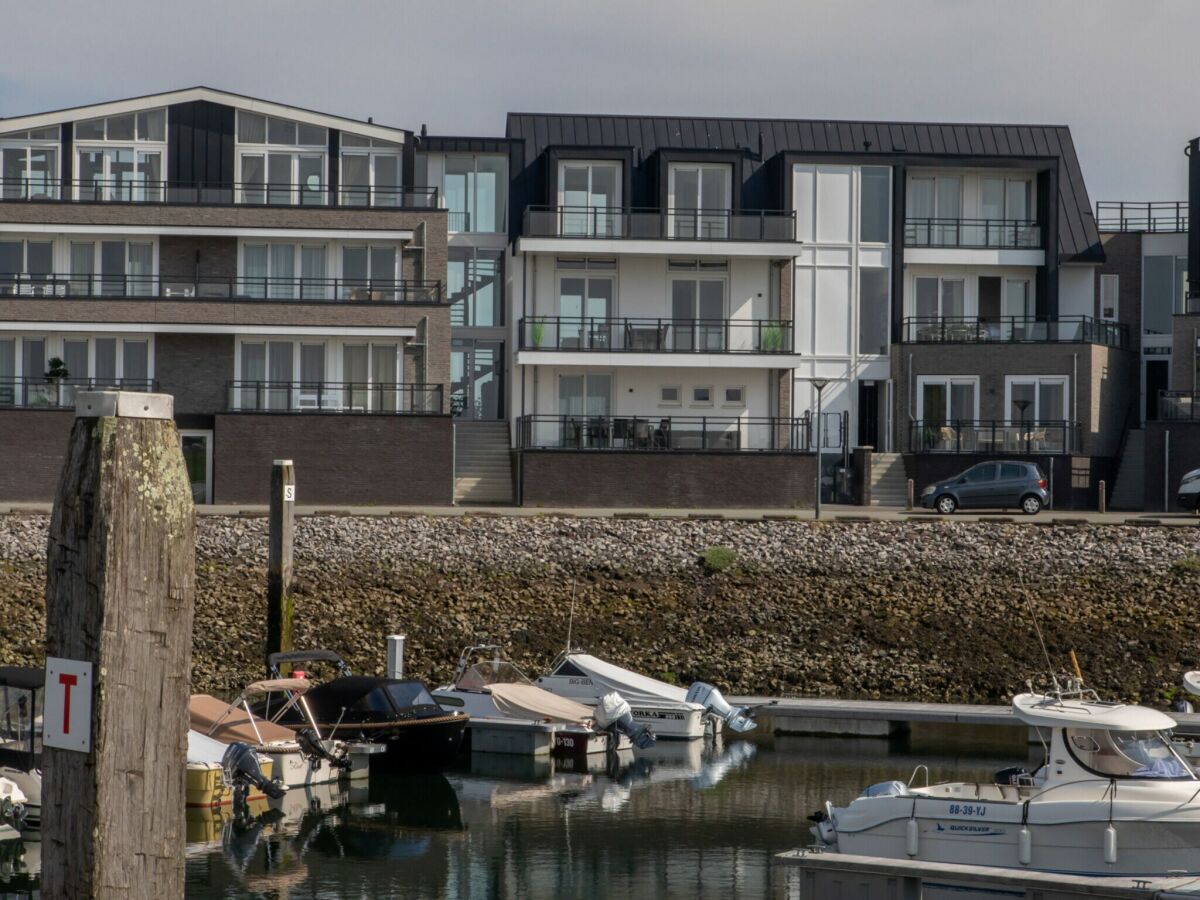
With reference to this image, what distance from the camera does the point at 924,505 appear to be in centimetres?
4466

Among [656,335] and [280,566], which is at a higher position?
[656,335]

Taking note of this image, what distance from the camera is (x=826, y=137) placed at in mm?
55844

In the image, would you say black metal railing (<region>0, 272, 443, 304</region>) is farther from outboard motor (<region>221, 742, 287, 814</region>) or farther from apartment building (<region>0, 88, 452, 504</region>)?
outboard motor (<region>221, 742, 287, 814</region>)

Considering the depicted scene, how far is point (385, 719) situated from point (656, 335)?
27183 millimetres

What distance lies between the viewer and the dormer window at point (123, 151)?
48031 millimetres

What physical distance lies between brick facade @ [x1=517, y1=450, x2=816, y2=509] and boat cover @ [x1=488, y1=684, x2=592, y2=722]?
2009 cm

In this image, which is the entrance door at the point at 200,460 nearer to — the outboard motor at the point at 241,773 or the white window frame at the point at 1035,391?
the white window frame at the point at 1035,391

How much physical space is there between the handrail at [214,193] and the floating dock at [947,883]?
117ft

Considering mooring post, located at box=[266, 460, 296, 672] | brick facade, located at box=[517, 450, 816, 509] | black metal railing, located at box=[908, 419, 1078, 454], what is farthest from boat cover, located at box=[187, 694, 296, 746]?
black metal railing, located at box=[908, 419, 1078, 454]

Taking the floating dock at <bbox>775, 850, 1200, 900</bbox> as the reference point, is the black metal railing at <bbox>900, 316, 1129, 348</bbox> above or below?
above

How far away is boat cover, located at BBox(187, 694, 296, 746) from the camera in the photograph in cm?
2269

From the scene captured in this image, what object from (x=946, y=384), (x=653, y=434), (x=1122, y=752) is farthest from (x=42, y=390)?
(x=1122, y=752)

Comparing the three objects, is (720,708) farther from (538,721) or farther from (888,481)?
(888,481)

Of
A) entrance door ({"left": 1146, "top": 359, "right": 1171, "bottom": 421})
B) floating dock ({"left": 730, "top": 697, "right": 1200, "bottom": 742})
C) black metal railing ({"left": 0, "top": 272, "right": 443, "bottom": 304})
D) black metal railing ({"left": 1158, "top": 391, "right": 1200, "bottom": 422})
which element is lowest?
floating dock ({"left": 730, "top": 697, "right": 1200, "bottom": 742})
